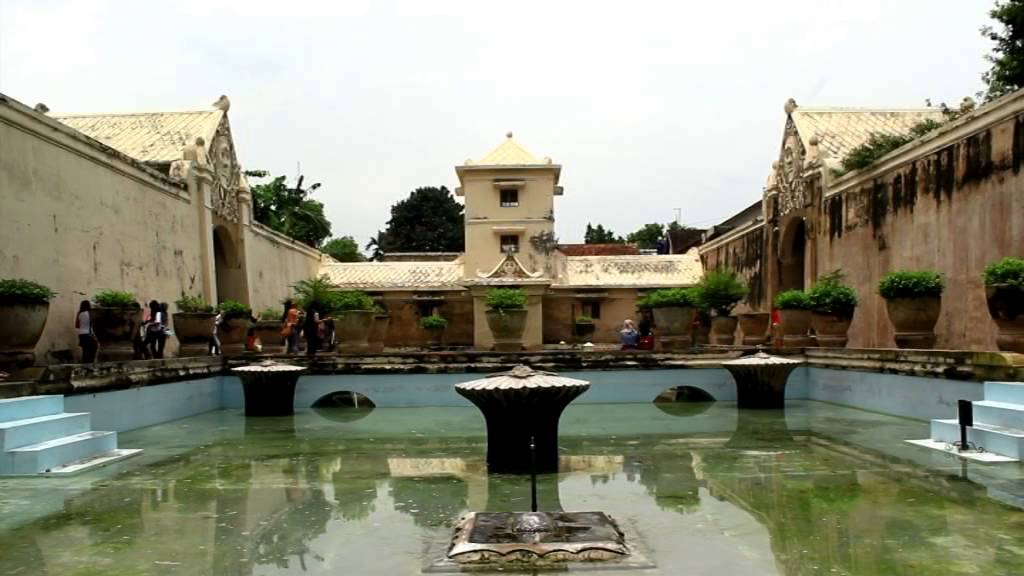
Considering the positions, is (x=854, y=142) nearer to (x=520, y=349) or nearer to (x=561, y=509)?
(x=520, y=349)

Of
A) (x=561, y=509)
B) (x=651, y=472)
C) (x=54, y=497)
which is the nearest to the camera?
(x=561, y=509)

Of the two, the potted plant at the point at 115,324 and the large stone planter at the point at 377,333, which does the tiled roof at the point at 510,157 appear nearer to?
the large stone planter at the point at 377,333

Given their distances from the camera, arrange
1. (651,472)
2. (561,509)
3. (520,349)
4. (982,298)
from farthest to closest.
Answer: (520,349) < (982,298) < (651,472) < (561,509)

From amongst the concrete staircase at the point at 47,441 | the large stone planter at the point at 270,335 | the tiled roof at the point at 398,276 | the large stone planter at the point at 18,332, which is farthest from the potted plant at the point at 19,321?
the tiled roof at the point at 398,276

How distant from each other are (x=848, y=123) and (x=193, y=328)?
14.7 meters

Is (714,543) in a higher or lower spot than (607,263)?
lower

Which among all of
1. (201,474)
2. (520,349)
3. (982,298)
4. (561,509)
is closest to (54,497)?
(201,474)

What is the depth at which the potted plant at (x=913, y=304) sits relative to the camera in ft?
30.2

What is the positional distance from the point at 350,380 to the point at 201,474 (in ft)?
17.5

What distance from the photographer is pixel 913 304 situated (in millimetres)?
9281

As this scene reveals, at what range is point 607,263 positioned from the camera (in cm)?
2673

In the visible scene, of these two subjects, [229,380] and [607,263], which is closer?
[229,380]

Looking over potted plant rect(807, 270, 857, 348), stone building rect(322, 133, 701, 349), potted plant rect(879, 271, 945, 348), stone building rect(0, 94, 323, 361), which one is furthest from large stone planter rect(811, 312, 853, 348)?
stone building rect(322, 133, 701, 349)

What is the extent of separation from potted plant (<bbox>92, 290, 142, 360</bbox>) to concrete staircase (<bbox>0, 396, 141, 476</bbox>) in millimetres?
3408
